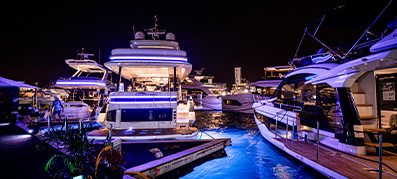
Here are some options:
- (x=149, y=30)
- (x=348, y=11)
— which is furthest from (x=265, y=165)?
(x=149, y=30)

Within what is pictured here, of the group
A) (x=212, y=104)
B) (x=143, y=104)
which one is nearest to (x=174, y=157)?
(x=143, y=104)

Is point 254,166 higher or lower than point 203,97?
lower

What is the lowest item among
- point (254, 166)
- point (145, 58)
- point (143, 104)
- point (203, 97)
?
point (254, 166)

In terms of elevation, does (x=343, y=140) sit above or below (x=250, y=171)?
above

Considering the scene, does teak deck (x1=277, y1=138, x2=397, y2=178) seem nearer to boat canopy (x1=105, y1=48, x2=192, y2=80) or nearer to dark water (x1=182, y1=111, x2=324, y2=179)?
dark water (x1=182, y1=111, x2=324, y2=179)

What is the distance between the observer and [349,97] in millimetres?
5172

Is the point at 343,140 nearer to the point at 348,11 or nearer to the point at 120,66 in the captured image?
the point at 348,11

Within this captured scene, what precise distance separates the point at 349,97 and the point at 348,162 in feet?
5.85

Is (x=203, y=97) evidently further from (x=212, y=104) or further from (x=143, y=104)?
(x=143, y=104)

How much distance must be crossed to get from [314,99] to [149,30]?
27.6 feet

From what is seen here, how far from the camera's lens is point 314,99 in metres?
6.72

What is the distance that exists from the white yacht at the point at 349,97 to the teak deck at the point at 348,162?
9.2 inches

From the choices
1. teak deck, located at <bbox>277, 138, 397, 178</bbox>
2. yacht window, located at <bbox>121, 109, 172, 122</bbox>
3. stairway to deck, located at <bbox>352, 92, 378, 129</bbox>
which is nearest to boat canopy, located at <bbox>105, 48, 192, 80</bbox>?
yacht window, located at <bbox>121, 109, 172, 122</bbox>

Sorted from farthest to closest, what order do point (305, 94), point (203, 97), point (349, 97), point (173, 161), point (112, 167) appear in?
point (203, 97)
point (305, 94)
point (349, 97)
point (173, 161)
point (112, 167)
